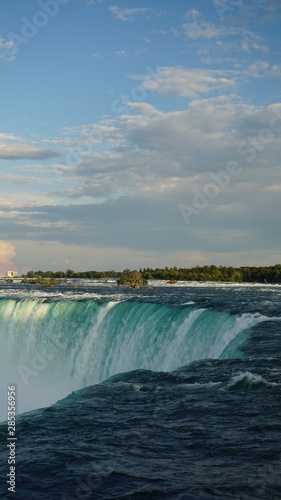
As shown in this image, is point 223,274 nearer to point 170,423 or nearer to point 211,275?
point 211,275

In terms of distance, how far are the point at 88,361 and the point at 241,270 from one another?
254 ft

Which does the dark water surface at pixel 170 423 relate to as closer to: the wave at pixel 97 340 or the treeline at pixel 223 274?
the wave at pixel 97 340

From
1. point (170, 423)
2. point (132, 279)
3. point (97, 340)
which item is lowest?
point (97, 340)

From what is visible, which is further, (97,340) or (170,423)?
(97,340)

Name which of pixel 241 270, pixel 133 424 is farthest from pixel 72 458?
pixel 241 270

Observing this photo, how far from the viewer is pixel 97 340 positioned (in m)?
28.2

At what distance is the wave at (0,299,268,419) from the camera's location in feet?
71.4

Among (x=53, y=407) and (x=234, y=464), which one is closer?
Answer: (x=234, y=464)

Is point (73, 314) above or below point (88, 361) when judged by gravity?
above

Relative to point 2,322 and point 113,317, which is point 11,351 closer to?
point 2,322

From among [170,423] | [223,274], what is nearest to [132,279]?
[223,274]

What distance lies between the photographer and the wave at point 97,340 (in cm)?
2177

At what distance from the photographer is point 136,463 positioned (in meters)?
8.84

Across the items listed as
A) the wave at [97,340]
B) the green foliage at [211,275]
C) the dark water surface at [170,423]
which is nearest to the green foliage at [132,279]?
the green foliage at [211,275]
